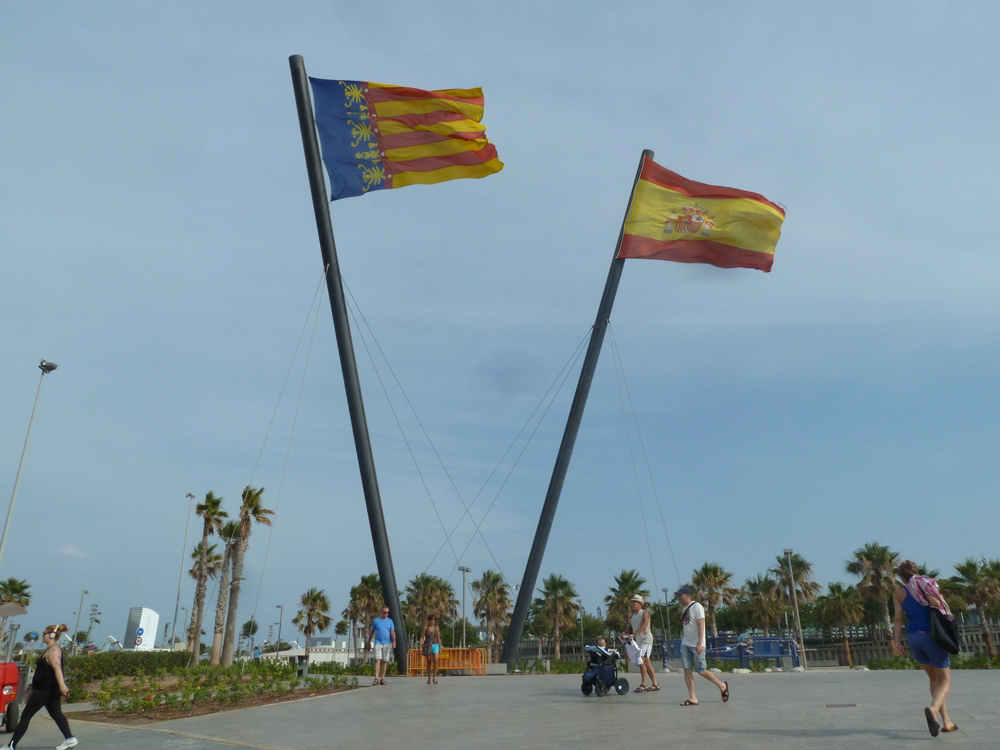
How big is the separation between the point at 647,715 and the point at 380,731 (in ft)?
10.5

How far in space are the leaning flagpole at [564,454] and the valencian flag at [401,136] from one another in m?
5.49

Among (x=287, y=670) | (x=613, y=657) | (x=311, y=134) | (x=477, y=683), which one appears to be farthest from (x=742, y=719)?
(x=311, y=134)

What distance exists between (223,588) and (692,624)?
130 ft

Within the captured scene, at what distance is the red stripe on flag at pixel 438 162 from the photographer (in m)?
17.4

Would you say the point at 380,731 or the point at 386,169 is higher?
the point at 386,169

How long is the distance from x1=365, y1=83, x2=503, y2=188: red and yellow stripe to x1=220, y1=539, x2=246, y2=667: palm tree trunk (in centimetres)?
2913

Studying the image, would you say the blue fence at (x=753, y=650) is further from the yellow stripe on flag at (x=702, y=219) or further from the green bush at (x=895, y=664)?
the yellow stripe on flag at (x=702, y=219)

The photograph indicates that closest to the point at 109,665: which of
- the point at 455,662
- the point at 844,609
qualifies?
the point at 455,662

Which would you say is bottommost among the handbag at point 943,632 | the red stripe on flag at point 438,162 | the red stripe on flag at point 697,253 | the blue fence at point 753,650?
the blue fence at point 753,650

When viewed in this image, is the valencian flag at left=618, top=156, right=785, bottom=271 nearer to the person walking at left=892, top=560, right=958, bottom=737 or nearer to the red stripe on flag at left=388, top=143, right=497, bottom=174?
the red stripe on flag at left=388, top=143, right=497, bottom=174

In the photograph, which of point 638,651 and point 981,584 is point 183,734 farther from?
point 981,584

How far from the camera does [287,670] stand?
1639 cm

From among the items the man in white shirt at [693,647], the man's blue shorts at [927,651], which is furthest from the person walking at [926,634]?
the man in white shirt at [693,647]

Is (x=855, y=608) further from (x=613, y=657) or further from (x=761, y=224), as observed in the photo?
(x=613, y=657)
